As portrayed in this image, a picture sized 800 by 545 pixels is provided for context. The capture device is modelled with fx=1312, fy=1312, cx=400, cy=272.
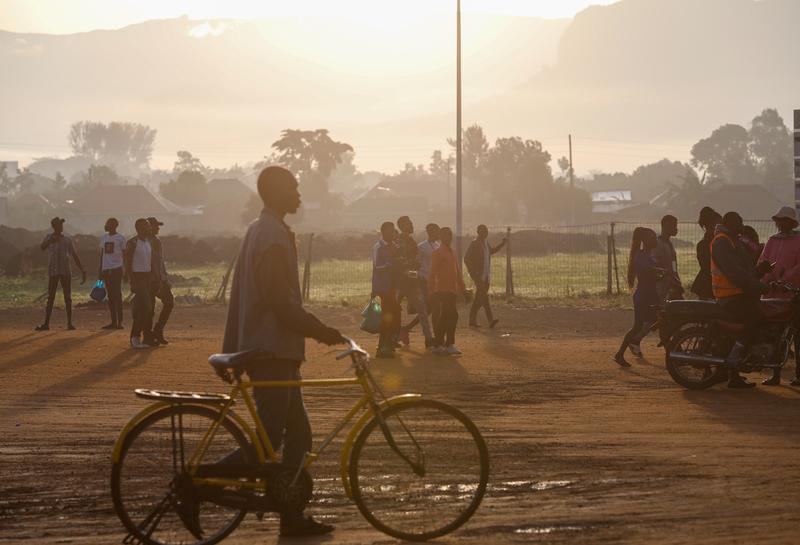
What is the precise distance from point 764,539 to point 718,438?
3449 millimetres

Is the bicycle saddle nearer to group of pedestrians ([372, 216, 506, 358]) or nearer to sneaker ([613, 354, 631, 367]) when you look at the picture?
group of pedestrians ([372, 216, 506, 358])

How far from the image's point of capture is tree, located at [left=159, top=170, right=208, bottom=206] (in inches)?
5226

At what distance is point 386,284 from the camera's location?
16891 millimetres

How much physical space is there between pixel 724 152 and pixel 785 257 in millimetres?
168796

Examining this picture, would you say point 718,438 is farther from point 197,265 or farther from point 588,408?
point 197,265

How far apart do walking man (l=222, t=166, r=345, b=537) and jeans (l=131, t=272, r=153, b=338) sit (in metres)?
11.8

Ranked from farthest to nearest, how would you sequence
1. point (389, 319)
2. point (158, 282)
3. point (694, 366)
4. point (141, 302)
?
1. point (158, 282)
2. point (141, 302)
3. point (389, 319)
4. point (694, 366)

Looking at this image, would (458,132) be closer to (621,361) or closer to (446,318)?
(446,318)

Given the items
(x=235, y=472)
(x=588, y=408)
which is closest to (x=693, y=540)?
(x=235, y=472)

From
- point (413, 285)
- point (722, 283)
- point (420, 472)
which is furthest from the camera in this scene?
point (413, 285)

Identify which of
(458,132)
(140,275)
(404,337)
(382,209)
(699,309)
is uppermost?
(458,132)

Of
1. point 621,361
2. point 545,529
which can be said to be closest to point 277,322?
point 545,529

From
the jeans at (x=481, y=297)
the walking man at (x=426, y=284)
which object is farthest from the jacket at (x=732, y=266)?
the jeans at (x=481, y=297)

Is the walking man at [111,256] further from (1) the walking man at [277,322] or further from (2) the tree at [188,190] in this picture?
(2) the tree at [188,190]
